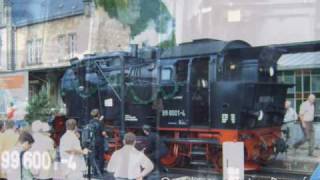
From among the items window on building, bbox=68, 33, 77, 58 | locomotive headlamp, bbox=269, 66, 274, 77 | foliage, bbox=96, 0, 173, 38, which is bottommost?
locomotive headlamp, bbox=269, 66, 274, 77

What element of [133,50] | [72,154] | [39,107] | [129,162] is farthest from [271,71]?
[39,107]

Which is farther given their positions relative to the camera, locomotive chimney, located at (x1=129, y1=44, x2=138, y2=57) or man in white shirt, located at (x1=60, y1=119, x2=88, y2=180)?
man in white shirt, located at (x1=60, y1=119, x2=88, y2=180)

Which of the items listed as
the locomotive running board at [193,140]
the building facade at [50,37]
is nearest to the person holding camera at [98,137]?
the building facade at [50,37]

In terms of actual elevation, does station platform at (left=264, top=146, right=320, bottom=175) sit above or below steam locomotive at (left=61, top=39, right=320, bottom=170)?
below

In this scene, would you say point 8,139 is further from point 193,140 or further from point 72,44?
point 193,140

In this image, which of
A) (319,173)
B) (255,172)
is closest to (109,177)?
(255,172)

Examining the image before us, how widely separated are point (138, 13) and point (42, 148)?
168 cm

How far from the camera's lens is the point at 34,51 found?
217 inches

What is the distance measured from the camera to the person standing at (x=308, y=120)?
394cm

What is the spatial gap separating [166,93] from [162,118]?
8.1 inches

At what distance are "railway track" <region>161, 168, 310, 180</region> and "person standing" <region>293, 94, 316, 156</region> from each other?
0.65 ft

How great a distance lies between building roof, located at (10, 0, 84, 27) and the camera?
201 inches

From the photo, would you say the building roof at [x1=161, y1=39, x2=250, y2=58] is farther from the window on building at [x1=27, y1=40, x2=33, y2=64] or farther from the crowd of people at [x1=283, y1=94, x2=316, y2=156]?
the window on building at [x1=27, y1=40, x2=33, y2=64]

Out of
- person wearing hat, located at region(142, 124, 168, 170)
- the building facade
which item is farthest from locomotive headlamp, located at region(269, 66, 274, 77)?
the building facade
